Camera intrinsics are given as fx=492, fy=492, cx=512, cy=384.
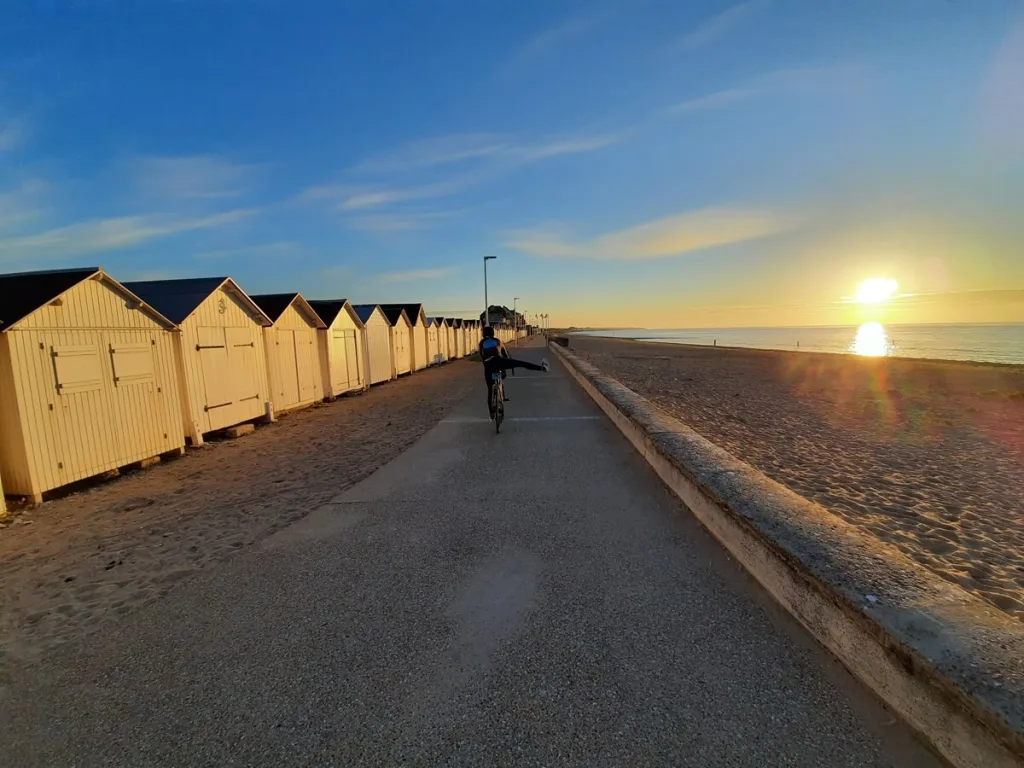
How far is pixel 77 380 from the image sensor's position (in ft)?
21.6

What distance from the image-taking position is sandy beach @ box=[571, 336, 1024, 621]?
4168mm

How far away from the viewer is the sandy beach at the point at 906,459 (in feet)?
13.7

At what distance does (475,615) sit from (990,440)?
10.5 metres

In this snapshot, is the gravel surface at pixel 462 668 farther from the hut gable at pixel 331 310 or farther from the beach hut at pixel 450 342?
the beach hut at pixel 450 342

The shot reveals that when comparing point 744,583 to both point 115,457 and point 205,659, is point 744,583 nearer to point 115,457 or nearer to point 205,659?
point 205,659

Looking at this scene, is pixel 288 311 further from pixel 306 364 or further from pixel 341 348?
pixel 341 348

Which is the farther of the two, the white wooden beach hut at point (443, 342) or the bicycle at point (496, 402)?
the white wooden beach hut at point (443, 342)

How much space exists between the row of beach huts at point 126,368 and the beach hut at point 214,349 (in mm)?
23

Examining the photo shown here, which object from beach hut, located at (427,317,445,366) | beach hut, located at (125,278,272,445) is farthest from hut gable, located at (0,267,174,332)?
beach hut, located at (427,317,445,366)

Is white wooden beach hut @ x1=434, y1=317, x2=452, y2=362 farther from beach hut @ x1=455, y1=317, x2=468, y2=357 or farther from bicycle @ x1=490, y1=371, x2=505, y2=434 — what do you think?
bicycle @ x1=490, y1=371, x2=505, y2=434

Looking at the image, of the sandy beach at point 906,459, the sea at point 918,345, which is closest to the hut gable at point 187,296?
the sandy beach at point 906,459

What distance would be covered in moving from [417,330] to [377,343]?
7169 millimetres

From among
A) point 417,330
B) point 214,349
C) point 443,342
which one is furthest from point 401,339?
point 214,349

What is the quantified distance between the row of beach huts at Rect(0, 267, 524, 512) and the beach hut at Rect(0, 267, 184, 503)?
1cm
